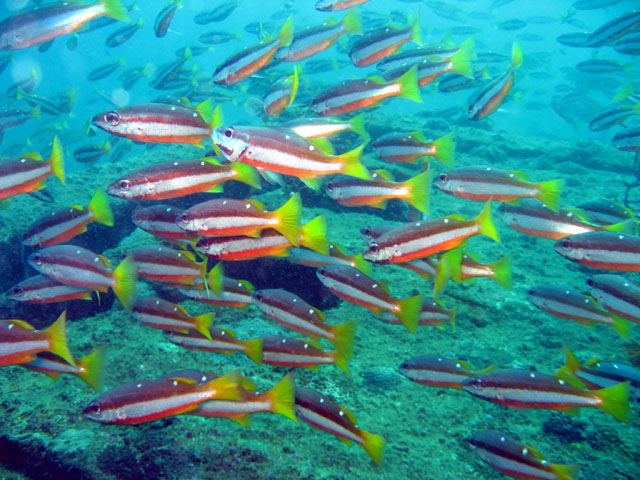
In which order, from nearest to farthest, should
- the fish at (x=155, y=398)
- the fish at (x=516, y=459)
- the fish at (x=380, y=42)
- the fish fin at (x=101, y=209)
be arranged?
the fish at (x=155, y=398), the fish at (x=516, y=459), the fish fin at (x=101, y=209), the fish at (x=380, y=42)

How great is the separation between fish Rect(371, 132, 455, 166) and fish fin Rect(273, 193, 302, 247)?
237cm

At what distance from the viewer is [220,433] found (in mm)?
2996

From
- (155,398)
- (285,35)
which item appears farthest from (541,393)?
(285,35)

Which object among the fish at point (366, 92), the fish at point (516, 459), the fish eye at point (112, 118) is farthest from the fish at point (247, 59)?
the fish at point (516, 459)

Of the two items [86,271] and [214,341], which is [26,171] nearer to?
[86,271]

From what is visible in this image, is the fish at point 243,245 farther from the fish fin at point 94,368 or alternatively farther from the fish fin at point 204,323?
the fish fin at point 94,368

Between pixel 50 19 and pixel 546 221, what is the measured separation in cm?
674

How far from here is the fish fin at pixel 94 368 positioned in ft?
9.30

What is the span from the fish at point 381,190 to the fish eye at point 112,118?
241cm

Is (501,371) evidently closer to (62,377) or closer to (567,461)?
(567,461)

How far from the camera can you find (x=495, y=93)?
473 cm

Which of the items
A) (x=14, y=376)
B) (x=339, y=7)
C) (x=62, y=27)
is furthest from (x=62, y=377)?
(x=339, y=7)

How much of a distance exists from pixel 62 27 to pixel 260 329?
4.71 metres

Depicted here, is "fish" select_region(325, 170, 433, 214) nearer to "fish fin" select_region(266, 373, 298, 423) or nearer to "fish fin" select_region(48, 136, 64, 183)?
"fish fin" select_region(266, 373, 298, 423)
